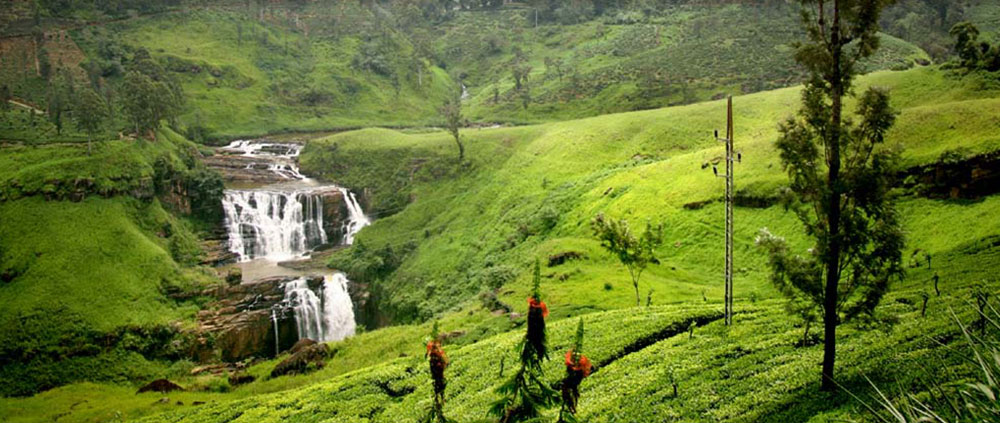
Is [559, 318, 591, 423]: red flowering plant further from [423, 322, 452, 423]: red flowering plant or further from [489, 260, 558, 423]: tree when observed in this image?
[423, 322, 452, 423]: red flowering plant

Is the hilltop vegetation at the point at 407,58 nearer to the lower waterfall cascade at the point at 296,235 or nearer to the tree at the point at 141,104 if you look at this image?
the tree at the point at 141,104

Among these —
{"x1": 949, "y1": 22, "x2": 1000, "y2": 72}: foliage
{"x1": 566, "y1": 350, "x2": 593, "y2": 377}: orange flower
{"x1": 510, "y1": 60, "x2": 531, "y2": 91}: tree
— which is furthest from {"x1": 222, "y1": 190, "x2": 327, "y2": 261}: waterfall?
{"x1": 949, "y1": 22, "x2": 1000, "y2": 72}: foliage

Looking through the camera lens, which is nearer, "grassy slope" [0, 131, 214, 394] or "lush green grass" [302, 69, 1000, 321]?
"lush green grass" [302, 69, 1000, 321]

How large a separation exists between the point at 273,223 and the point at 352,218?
10.3m

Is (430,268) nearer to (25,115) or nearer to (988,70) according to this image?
(988,70)

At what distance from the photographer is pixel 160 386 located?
130 feet

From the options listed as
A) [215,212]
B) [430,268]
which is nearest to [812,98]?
[430,268]

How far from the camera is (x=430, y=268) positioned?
58406 millimetres

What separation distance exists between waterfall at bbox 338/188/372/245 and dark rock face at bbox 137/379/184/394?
34.1 meters

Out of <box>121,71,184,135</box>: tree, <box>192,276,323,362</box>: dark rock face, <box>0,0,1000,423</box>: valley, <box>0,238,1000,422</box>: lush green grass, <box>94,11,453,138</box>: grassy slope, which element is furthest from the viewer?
<box>94,11,453,138</box>: grassy slope

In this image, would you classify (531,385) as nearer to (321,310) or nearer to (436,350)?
(436,350)

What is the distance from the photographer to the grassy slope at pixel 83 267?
42.4 metres

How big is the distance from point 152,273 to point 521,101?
84708mm

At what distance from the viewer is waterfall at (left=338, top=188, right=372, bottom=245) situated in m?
74.1
